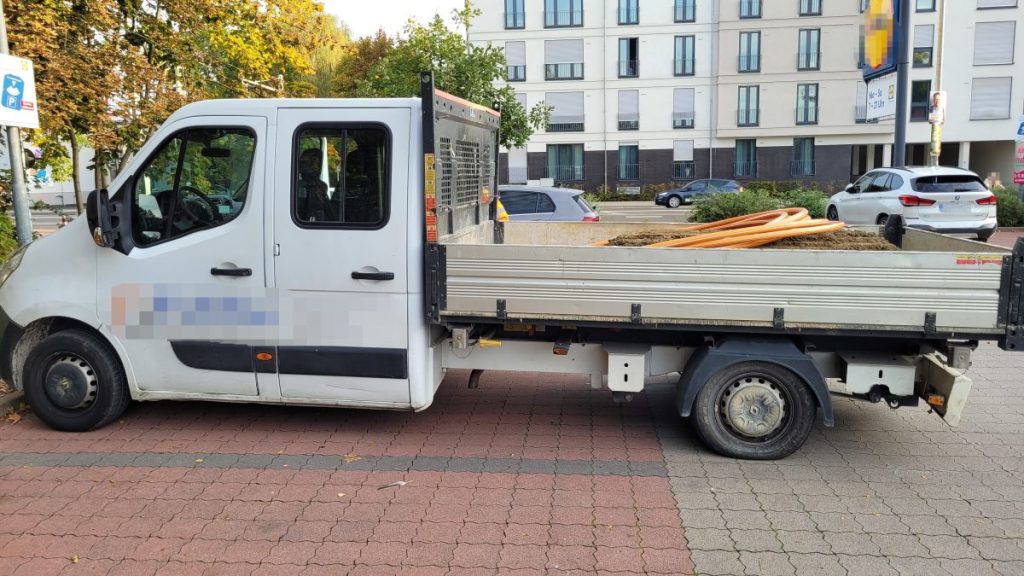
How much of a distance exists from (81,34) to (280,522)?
27.5ft

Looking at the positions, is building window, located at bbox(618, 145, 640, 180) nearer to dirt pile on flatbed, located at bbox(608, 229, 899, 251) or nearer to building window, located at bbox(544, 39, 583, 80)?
building window, located at bbox(544, 39, 583, 80)

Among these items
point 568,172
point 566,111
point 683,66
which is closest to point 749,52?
point 683,66

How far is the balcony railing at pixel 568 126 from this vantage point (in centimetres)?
4947

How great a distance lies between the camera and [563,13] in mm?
48844

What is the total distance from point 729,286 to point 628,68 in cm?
4652

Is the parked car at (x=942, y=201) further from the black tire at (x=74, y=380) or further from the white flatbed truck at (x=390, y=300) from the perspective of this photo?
the black tire at (x=74, y=380)

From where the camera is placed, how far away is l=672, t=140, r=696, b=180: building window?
49094mm

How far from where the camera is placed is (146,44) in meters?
11.4

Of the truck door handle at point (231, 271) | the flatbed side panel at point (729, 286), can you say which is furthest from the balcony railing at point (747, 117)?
the truck door handle at point (231, 271)

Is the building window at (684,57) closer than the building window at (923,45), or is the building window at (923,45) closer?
the building window at (923,45)

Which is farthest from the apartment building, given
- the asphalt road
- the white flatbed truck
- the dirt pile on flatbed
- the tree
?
the white flatbed truck

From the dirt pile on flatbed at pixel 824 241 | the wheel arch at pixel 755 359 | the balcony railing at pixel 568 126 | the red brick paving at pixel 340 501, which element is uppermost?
the balcony railing at pixel 568 126

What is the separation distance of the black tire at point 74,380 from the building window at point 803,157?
157 feet

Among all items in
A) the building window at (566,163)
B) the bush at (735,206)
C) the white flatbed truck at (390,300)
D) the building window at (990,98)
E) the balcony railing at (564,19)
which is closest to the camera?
the white flatbed truck at (390,300)
